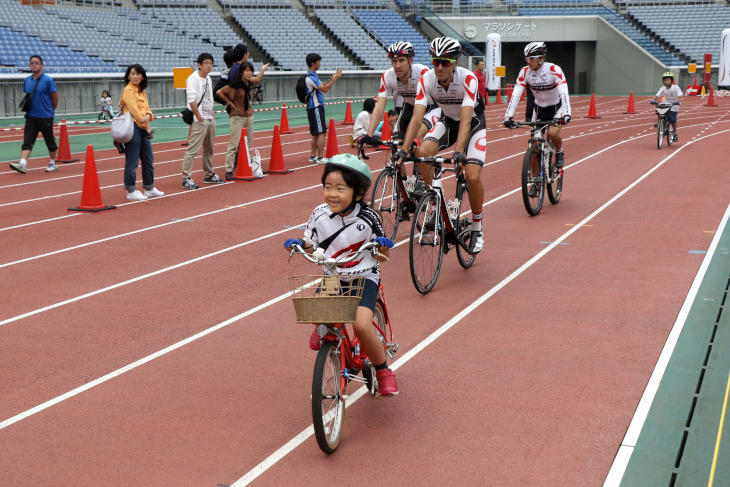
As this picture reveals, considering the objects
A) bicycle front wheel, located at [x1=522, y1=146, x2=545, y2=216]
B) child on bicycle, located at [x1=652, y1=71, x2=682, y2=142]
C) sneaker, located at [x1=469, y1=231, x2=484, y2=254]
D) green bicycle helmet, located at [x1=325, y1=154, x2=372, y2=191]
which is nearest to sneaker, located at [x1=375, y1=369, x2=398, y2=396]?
green bicycle helmet, located at [x1=325, y1=154, x2=372, y2=191]

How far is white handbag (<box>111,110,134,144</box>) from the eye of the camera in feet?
41.3

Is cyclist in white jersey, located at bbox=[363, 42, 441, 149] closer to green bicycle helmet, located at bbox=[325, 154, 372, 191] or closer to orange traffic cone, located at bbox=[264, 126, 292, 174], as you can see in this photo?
green bicycle helmet, located at bbox=[325, 154, 372, 191]

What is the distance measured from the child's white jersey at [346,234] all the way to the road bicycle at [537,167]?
6283 mm

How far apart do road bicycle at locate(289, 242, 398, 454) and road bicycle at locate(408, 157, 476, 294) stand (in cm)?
236

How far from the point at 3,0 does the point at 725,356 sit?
38526 mm

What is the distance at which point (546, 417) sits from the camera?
504 cm

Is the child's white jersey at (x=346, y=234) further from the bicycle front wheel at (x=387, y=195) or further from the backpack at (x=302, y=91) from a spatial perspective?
the backpack at (x=302, y=91)

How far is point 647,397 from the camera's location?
5266mm

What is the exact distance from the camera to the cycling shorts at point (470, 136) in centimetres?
851

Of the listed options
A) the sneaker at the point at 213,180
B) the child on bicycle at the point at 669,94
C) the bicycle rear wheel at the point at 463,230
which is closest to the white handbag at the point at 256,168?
the sneaker at the point at 213,180

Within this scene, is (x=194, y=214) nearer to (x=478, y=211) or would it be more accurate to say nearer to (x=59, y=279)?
(x=59, y=279)

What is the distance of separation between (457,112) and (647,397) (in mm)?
4347

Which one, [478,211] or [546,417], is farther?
[478,211]

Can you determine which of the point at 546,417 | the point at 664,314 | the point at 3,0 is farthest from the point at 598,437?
the point at 3,0
